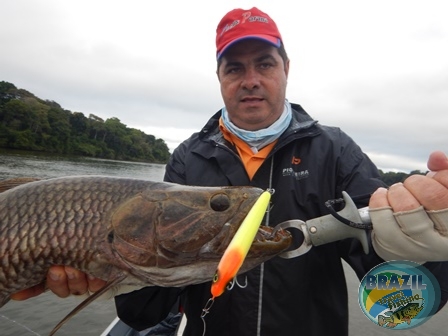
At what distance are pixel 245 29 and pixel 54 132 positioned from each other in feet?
276

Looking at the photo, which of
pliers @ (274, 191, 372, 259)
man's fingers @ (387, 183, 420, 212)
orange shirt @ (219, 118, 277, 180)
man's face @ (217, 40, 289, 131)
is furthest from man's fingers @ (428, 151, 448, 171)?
man's face @ (217, 40, 289, 131)

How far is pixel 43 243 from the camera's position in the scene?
2.50 metres

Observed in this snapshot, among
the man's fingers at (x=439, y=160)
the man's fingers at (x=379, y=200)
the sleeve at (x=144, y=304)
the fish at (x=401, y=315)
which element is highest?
the man's fingers at (x=439, y=160)

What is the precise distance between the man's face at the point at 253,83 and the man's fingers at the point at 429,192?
1.70 m

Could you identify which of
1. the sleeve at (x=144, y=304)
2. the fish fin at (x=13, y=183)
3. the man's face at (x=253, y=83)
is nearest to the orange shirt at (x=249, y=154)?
the man's face at (x=253, y=83)

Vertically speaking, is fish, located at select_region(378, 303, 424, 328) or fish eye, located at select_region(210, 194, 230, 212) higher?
fish eye, located at select_region(210, 194, 230, 212)

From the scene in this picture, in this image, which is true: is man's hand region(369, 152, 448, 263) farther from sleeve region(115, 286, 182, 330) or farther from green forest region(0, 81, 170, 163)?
green forest region(0, 81, 170, 163)

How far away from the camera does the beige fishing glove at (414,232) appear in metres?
1.71

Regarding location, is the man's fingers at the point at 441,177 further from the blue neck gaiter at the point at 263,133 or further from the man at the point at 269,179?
the blue neck gaiter at the point at 263,133

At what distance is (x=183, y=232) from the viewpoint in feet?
7.41

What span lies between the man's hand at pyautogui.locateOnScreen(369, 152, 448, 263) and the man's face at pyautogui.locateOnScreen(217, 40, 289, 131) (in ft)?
5.31

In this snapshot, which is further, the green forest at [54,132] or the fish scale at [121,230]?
the green forest at [54,132]

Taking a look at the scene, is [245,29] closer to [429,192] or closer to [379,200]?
[379,200]

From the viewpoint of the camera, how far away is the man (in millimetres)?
2680
